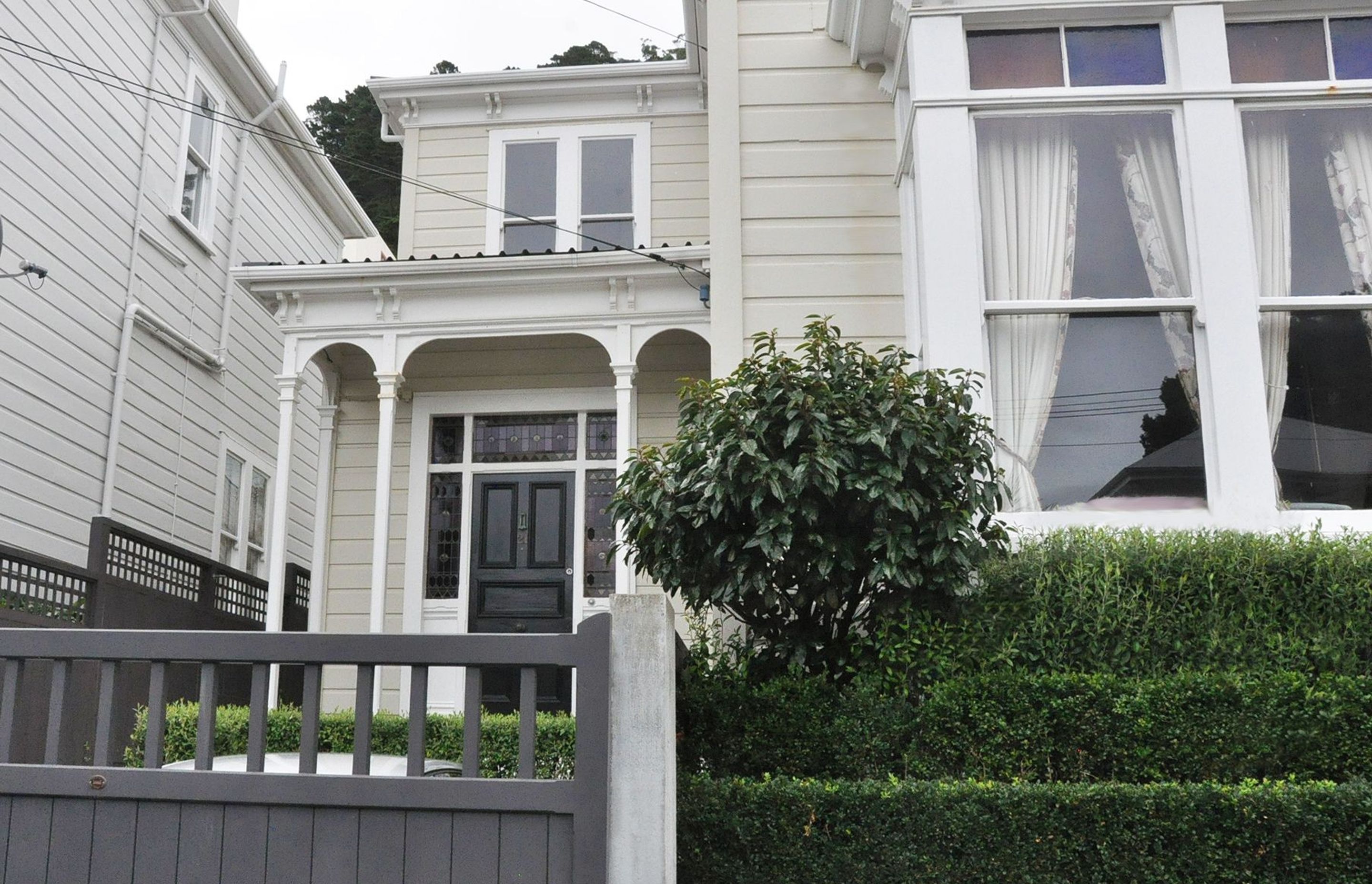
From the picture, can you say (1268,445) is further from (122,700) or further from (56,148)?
(56,148)

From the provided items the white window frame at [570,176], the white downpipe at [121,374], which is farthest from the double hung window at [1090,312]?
the white downpipe at [121,374]

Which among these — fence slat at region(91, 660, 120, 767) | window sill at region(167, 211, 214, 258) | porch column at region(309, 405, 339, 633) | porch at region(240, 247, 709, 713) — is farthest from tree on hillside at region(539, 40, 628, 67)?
fence slat at region(91, 660, 120, 767)

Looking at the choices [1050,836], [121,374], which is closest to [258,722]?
[1050,836]

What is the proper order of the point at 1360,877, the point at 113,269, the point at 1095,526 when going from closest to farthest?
1. the point at 1360,877
2. the point at 1095,526
3. the point at 113,269

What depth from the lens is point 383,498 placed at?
9.12m

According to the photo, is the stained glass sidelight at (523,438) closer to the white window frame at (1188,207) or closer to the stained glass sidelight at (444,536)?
the stained glass sidelight at (444,536)

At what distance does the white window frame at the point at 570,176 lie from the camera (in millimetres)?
11688

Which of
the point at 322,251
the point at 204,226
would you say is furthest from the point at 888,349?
the point at 322,251

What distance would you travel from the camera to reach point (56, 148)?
33.0 ft

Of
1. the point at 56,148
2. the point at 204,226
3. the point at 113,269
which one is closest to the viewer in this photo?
the point at 56,148

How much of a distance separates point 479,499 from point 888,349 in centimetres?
550

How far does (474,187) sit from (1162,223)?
752cm

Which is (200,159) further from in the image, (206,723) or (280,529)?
(206,723)

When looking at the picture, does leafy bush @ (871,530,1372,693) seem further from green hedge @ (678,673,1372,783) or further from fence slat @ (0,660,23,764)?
fence slat @ (0,660,23,764)
